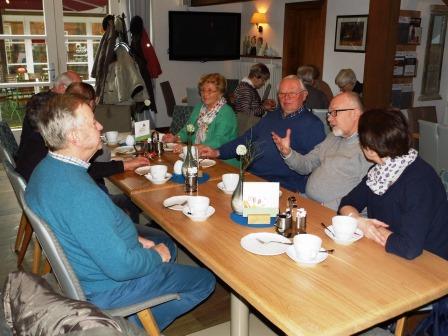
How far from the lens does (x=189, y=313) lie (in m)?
A: 2.65

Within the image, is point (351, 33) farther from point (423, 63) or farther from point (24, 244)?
point (24, 244)

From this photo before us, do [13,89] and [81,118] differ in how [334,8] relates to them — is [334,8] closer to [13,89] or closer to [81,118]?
[13,89]

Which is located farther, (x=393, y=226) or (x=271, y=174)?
(x=271, y=174)

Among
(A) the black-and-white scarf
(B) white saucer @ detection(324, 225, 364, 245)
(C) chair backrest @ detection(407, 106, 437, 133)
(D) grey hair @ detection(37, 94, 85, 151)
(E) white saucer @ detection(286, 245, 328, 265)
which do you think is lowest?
(E) white saucer @ detection(286, 245, 328, 265)

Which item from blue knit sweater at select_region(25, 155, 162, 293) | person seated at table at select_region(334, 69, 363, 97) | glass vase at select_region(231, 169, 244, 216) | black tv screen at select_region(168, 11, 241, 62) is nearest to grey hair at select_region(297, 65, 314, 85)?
person seated at table at select_region(334, 69, 363, 97)

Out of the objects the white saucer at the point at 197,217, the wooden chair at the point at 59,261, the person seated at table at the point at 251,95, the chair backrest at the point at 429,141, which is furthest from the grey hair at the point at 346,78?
the wooden chair at the point at 59,261

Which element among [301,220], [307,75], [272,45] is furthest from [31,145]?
[272,45]

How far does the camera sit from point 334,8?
6.48 meters

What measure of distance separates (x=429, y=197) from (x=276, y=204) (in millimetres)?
582

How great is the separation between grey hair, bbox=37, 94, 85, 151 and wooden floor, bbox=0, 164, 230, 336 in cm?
127

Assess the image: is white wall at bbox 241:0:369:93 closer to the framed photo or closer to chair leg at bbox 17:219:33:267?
the framed photo

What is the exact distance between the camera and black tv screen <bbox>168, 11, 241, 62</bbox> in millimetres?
7547

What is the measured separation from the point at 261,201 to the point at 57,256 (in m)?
0.83

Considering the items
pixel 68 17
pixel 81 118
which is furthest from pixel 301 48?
pixel 81 118
